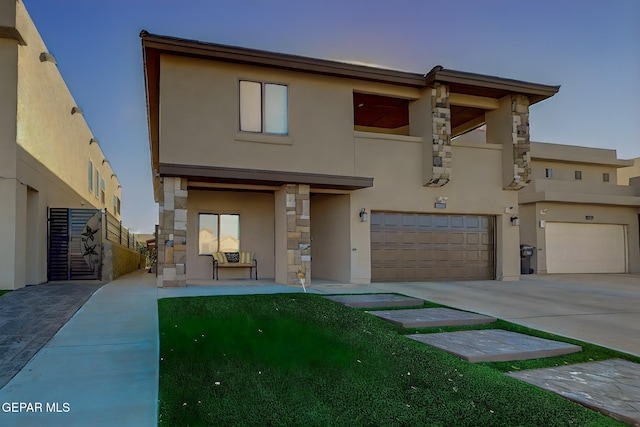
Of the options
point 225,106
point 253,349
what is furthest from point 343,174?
point 253,349

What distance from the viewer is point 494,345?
A: 574cm

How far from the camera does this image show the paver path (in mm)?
5026

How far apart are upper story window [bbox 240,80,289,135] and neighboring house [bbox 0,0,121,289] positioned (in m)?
5.24

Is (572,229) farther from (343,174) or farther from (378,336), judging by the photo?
(378,336)

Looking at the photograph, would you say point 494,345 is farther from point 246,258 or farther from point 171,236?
point 246,258

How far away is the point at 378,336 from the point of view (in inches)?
235

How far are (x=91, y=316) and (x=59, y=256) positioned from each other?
6861mm

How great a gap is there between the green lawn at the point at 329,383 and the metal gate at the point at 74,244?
323 inches

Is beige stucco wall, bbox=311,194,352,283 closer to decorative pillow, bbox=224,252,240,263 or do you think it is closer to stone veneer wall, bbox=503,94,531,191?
decorative pillow, bbox=224,252,240,263

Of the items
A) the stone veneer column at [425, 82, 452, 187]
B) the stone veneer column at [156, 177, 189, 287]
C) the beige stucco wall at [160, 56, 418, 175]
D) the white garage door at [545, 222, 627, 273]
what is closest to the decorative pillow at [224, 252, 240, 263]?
the stone veneer column at [156, 177, 189, 287]

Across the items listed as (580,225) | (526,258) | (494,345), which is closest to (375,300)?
(494,345)

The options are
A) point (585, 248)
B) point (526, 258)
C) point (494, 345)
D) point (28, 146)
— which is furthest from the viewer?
point (585, 248)

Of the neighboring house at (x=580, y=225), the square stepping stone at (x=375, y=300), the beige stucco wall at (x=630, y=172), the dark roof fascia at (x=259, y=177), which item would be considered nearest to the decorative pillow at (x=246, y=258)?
the dark roof fascia at (x=259, y=177)

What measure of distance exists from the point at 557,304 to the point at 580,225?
12.1 meters
